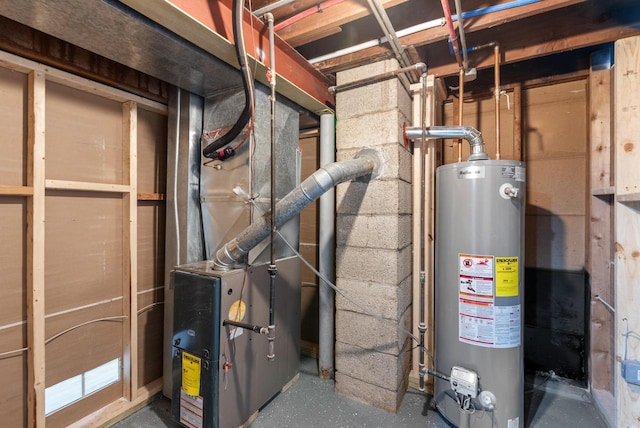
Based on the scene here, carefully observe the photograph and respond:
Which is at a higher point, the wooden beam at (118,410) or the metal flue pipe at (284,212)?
the metal flue pipe at (284,212)

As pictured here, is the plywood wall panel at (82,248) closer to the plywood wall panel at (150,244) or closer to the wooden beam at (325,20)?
the plywood wall panel at (150,244)

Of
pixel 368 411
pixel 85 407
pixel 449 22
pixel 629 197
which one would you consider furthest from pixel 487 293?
pixel 85 407

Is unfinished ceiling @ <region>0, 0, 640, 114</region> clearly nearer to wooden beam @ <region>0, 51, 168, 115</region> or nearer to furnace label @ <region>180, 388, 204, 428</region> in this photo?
wooden beam @ <region>0, 51, 168, 115</region>

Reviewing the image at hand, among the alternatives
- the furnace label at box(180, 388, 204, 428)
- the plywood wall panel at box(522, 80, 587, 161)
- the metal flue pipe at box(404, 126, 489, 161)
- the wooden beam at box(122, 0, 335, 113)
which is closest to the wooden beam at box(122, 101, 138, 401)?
Answer: the furnace label at box(180, 388, 204, 428)

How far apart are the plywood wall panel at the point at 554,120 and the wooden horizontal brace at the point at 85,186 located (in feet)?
8.74

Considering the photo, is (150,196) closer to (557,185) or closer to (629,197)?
(629,197)

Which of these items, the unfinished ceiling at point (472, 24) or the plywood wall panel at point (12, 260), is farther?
the unfinished ceiling at point (472, 24)

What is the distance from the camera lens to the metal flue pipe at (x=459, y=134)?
147cm

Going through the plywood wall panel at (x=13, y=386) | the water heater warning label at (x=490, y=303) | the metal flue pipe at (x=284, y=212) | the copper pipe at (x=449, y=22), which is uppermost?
the copper pipe at (x=449, y=22)

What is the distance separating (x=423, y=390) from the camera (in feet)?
5.85

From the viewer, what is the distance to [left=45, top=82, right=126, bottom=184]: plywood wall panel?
1.41 m

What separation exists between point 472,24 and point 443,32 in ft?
0.46

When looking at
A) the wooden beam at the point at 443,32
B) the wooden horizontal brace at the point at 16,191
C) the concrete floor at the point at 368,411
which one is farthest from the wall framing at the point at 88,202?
the wooden beam at the point at 443,32

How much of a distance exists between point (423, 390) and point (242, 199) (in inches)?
64.3
